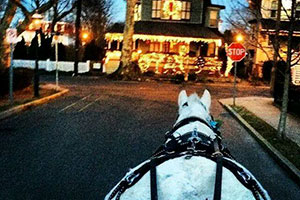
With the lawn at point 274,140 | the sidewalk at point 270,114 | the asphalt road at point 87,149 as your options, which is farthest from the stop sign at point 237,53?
the lawn at point 274,140

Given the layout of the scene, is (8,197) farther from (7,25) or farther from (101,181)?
(7,25)

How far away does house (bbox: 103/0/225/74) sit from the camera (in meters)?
42.8

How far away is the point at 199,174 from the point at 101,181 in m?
5.06

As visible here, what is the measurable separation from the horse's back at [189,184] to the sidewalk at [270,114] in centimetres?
973

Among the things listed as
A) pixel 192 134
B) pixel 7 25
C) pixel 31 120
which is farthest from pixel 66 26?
pixel 192 134

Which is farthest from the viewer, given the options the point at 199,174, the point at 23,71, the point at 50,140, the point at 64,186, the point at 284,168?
the point at 23,71

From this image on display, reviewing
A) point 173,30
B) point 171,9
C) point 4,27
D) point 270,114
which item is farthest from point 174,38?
point 270,114

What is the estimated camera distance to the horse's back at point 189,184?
9.80 ft

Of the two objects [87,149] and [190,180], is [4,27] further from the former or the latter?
[190,180]

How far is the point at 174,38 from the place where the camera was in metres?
42.2

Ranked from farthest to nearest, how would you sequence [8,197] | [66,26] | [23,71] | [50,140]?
[66,26]
[23,71]
[50,140]
[8,197]

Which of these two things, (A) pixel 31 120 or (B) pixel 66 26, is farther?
(B) pixel 66 26

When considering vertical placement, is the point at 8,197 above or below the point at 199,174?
below

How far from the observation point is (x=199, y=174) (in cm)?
305
